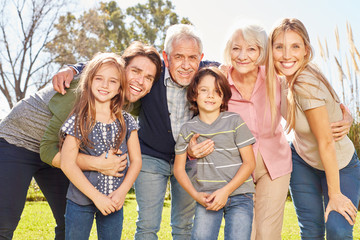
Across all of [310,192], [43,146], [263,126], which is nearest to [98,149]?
[43,146]

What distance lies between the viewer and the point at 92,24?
20.6m

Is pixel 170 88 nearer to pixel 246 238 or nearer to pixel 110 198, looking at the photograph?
pixel 110 198

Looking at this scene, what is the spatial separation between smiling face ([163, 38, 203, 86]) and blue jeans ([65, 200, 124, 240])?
3.82 feet

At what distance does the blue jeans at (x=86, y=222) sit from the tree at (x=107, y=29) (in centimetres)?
1811

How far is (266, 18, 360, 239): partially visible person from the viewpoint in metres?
2.61

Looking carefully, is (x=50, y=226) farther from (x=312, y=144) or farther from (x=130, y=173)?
(x=312, y=144)

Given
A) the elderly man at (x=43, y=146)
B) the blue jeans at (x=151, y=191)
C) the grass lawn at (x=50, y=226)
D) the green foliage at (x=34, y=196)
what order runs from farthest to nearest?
the green foliage at (x=34, y=196) < the grass lawn at (x=50, y=226) < the blue jeans at (x=151, y=191) < the elderly man at (x=43, y=146)

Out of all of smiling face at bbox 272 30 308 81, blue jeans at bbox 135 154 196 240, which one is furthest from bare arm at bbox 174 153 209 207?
smiling face at bbox 272 30 308 81

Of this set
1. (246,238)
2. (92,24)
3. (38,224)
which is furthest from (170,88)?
(92,24)

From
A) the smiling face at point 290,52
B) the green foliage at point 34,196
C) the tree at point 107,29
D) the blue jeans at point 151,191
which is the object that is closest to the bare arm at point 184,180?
the blue jeans at point 151,191

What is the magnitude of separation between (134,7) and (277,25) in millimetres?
22858

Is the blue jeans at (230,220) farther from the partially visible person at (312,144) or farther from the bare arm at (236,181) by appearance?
the partially visible person at (312,144)

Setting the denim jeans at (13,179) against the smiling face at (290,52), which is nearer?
the denim jeans at (13,179)

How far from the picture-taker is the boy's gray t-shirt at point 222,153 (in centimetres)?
268
